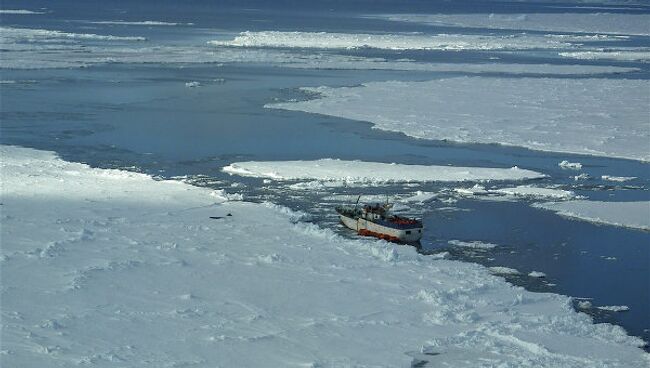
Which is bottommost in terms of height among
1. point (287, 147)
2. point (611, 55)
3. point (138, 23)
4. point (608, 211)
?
point (138, 23)

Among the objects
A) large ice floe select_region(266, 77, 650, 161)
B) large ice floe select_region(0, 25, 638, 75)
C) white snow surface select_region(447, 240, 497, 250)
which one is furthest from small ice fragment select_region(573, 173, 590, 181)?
large ice floe select_region(0, 25, 638, 75)

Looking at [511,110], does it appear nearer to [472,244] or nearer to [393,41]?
[472,244]

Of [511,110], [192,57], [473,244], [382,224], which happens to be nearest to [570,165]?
[473,244]

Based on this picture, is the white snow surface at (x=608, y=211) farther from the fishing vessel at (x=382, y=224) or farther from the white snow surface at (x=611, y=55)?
the white snow surface at (x=611, y=55)

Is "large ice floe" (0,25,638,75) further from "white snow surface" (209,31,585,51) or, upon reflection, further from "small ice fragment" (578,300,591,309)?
"small ice fragment" (578,300,591,309)

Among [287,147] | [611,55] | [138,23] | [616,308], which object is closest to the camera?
[616,308]

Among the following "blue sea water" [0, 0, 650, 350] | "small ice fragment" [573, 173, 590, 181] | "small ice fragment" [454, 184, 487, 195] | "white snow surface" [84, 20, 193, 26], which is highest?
"small ice fragment" [573, 173, 590, 181]
